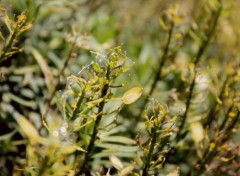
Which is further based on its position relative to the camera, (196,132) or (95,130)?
(196,132)

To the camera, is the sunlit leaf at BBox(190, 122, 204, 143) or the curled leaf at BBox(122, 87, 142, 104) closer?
the curled leaf at BBox(122, 87, 142, 104)

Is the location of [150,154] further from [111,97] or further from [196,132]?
[196,132]

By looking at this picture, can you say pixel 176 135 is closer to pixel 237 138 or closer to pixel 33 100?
pixel 237 138

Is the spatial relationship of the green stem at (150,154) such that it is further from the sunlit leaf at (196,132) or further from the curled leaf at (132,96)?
the sunlit leaf at (196,132)

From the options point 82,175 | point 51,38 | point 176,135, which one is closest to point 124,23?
point 51,38

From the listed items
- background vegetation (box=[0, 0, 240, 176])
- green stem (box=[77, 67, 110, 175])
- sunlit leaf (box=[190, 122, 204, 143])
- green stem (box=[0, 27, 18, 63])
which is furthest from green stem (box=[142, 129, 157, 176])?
green stem (box=[0, 27, 18, 63])

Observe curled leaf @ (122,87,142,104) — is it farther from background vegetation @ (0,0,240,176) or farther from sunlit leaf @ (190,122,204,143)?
sunlit leaf @ (190,122,204,143)

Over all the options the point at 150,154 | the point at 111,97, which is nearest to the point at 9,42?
the point at 111,97

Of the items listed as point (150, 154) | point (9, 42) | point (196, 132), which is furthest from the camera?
point (196, 132)
